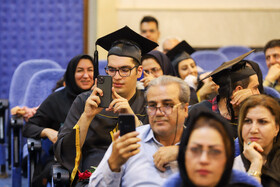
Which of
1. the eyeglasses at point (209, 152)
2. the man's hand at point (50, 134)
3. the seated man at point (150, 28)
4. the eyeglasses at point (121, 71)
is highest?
the seated man at point (150, 28)

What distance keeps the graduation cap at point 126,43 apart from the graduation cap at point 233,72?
0.53 meters

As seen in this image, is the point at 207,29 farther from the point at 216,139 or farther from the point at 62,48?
the point at 216,139

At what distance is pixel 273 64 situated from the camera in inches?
221

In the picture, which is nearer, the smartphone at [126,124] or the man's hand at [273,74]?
the smartphone at [126,124]

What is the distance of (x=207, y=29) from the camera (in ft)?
30.0

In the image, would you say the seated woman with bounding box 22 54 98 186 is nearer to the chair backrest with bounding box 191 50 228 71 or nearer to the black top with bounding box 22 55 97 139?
the black top with bounding box 22 55 97 139

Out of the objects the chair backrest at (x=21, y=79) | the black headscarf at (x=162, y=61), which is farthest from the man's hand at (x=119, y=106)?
the chair backrest at (x=21, y=79)

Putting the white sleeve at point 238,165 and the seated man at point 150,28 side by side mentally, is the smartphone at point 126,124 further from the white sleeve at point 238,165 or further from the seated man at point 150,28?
the seated man at point 150,28

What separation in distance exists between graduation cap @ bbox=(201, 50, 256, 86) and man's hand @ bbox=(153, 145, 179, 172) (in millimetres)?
1189

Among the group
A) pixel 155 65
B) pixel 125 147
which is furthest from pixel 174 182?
pixel 155 65

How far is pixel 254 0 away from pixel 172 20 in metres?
1.55

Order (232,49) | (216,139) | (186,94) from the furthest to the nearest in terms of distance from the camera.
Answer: (232,49) → (186,94) → (216,139)

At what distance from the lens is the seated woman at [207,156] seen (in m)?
2.05

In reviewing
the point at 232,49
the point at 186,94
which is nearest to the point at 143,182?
the point at 186,94
